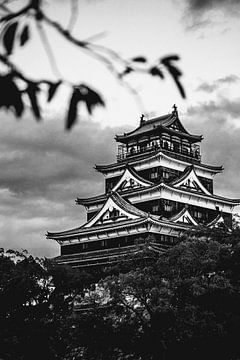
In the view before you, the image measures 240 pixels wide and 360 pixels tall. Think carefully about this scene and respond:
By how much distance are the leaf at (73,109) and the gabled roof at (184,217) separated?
42497 mm

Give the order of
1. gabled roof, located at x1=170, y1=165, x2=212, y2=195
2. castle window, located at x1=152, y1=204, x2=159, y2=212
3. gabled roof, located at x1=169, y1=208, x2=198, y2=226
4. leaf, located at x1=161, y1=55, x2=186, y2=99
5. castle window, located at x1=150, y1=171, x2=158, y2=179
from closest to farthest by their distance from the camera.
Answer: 1. leaf, located at x1=161, y1=55, x2=186, y2=99
2. gabled roof, located at x1=169, y1=208, x2=198, y2=226
3. castle window, located at x1=152, y1=204, x2=159, y2=212
4. gabled roof, located at x1=170, y1=165, x2=212, y2=195
5. castle window, located at x1=150, y1=171, x2=158, y2=179

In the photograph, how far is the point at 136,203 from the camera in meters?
48.5

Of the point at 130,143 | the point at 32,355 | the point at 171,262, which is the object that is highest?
the point at 130,143

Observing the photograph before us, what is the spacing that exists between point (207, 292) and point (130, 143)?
1134 inches

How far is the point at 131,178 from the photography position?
4981 cm

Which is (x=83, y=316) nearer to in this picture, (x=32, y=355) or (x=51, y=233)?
(x=32, y=355)

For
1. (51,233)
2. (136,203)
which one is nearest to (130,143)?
(136,203)

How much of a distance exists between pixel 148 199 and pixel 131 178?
3166mm

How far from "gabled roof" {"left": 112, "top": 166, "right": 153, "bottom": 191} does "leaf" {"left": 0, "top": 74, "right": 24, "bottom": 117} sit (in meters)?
44.3

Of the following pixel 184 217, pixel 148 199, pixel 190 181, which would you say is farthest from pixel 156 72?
pixel 190 181

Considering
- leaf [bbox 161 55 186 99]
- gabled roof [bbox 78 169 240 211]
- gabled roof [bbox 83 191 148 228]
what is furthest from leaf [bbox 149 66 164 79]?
gabled roof [bbox 78 169 240 211]

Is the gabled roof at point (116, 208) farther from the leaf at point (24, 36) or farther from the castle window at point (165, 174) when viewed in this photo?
the leaf at point (24, 36)

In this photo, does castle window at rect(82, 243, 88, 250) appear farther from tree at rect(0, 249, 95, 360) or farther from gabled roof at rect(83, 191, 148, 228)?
tree at rect(0, 249, 95, 360)

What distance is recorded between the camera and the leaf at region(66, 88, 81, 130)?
8.79 ft
